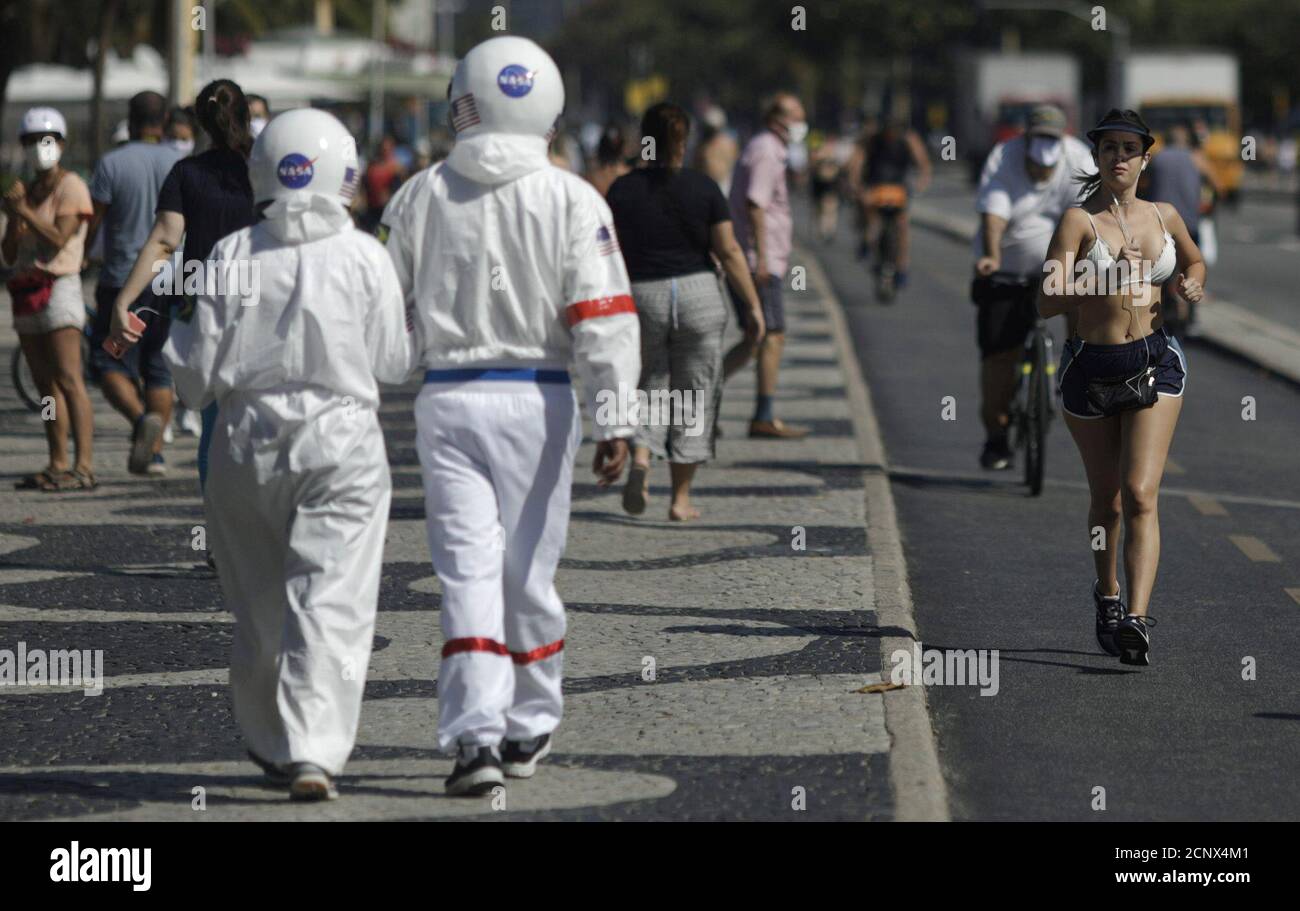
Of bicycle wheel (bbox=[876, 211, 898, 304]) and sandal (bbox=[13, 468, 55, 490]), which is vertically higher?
bicycle wheel (bbox=[876, 211, 898, 304])

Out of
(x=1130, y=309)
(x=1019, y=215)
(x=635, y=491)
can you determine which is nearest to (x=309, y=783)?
(x=1130, y=309)

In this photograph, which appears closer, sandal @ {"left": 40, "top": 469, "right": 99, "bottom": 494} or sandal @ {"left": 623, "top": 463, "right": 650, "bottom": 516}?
sandal @ {"left": 623, "top": 463, "right": 650, "bottom": 516}

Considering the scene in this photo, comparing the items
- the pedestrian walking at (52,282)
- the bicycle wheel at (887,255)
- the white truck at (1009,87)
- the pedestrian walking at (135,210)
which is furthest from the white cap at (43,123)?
the white truck at (1009,87)

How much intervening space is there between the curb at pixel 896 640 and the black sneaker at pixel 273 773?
1.48 meters

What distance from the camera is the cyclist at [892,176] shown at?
78.0 feet

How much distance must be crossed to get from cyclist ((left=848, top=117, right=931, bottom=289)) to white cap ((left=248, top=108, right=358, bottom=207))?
60.2 feet

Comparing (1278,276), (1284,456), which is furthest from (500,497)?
(1278,276)

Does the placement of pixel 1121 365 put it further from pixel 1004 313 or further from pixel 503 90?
pixel 1004 313

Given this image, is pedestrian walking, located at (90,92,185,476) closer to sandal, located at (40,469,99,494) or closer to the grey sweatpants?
sandal, located at (40,469,99,494)

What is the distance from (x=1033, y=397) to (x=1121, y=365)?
12.5 ft

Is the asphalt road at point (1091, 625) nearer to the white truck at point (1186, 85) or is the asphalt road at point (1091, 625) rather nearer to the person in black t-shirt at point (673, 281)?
the person in black t-shirt at point (673, 281)

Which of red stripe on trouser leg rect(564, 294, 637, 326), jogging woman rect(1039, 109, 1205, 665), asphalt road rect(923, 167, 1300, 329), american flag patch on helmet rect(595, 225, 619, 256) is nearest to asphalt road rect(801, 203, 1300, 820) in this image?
jogging woman rect(1039, 109, 1205, 665)

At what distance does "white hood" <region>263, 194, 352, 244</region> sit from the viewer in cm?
544

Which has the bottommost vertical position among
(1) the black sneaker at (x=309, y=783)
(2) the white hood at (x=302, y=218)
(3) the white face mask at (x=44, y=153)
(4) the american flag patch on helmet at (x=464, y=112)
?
(1) the black sneaker at (x=309, y=783)
